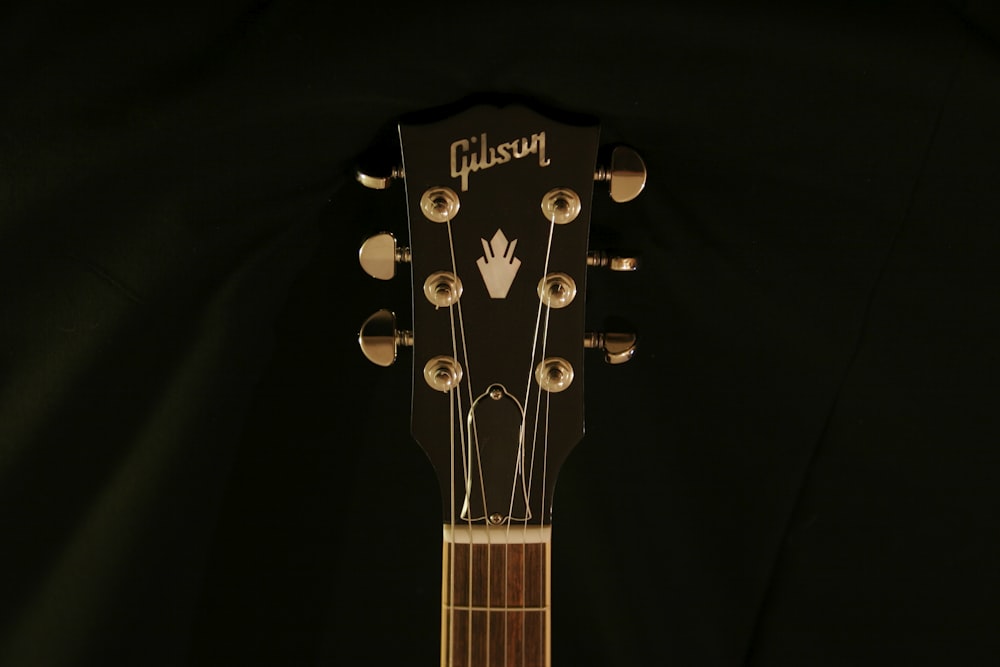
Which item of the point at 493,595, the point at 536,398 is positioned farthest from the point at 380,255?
the point at 493,595

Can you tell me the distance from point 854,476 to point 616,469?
213mm

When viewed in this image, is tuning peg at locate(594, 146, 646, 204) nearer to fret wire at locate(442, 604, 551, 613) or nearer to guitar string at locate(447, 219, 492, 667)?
guitar string at locate(447, 219, 492, 667)

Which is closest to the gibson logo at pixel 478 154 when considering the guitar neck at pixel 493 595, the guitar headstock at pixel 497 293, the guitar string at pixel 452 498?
the guitar headstock at pixel 497 293

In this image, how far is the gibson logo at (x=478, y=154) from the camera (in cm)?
67

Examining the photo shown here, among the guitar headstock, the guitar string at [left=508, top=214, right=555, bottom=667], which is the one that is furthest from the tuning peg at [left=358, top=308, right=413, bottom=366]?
the guitar string at [left=508, top=214, right=555, bottom=667]

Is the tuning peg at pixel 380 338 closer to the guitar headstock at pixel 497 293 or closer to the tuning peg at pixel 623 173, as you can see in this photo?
the guitar headstock at pixel 497 293

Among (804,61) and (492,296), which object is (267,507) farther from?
(804,61)

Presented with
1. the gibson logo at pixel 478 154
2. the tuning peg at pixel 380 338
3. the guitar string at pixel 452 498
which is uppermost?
the gibson logo at pixel 478 154

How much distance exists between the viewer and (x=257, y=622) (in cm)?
79

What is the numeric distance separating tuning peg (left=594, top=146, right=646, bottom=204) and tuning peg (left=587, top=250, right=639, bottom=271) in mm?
46

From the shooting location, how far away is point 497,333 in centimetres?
69

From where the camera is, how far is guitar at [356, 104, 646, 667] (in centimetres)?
68

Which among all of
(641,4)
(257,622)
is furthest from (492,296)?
(257,622)

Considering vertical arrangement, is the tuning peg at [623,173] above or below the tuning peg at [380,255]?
above
